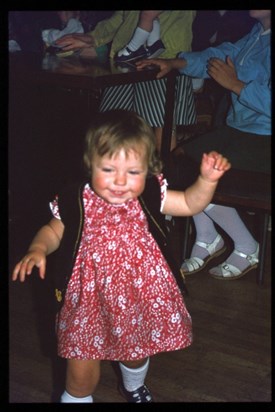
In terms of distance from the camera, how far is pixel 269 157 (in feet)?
7.94

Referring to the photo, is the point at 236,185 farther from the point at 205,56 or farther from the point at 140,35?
the point at 140,35

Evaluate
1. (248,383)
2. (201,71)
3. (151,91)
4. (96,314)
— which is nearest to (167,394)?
(248,383)

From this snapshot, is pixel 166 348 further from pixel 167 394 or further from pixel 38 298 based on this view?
pixel 38 298

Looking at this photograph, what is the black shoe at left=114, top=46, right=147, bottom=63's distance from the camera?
9.32 ft

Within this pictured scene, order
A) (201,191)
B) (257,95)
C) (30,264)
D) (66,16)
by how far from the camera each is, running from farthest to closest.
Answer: (66,16), (257,95), (201,191), (30,264)

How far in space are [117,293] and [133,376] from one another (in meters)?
0.34

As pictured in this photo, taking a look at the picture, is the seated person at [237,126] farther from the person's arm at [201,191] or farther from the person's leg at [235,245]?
the person's arm at [201,191]

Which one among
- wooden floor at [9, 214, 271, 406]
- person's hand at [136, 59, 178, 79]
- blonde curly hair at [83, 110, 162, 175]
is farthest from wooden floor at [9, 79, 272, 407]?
blonde curly hair at [83, 110, 162, 175]

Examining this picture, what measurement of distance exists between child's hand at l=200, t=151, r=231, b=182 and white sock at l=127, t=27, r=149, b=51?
4.45ft

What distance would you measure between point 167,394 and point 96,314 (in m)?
0.47

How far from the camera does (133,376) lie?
185 centimetres

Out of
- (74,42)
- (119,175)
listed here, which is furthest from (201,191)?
(74,42)

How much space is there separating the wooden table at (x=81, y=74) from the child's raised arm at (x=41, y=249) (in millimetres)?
756

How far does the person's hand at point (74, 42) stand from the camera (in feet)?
9.84
